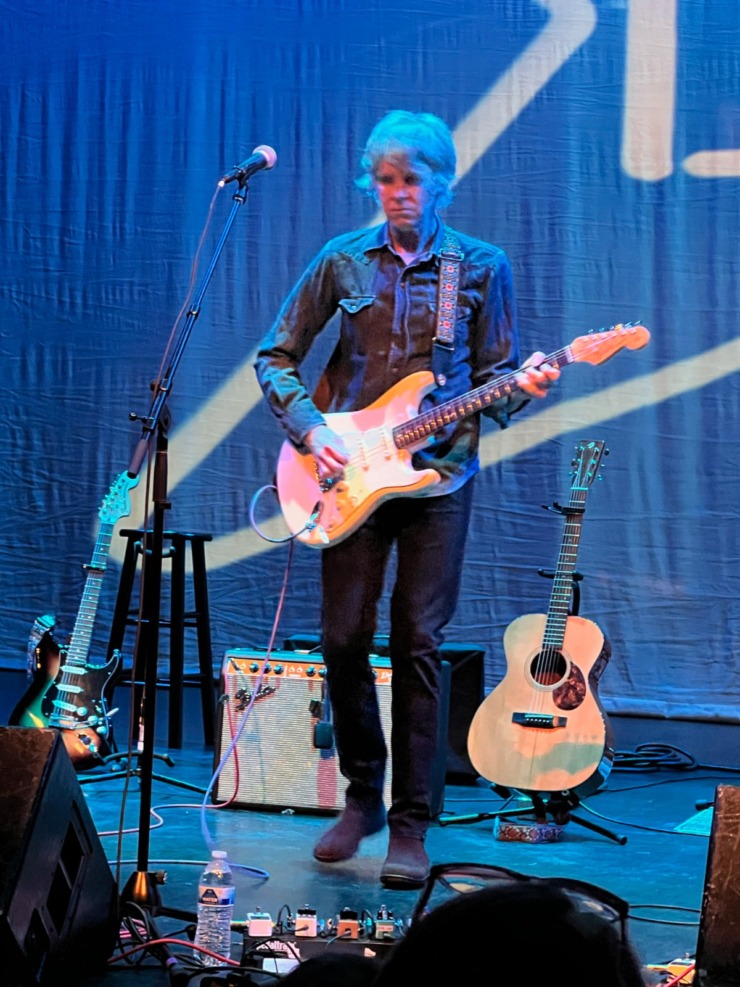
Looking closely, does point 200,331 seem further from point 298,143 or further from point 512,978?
point 512,978

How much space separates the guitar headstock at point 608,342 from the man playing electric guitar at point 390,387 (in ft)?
0.63

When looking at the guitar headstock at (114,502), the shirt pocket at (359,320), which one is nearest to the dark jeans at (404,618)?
the shirt pocket at (359,320)

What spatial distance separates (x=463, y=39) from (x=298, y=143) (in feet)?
3.06

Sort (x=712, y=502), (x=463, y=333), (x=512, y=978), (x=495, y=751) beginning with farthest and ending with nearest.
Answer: (x=712, y=502), (x=495, y=751), (x=463, y=333), (x=512, y=978)

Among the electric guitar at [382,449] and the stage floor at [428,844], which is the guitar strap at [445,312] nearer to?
the electric guitar at [382,449]

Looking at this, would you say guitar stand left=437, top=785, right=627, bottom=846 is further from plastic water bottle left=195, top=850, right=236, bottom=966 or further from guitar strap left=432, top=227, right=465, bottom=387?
plastic water bottle left=195, top=850, right=236, bottom=966

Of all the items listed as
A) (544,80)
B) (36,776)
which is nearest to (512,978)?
(36,776)

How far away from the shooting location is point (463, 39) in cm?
627

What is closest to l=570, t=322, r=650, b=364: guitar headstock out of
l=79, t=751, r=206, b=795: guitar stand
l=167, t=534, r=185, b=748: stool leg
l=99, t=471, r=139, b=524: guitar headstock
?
l=79, t=751, r=206, b=795: guitar stand

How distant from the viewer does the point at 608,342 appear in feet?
12.5

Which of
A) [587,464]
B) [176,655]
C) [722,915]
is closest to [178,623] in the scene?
[176,655]

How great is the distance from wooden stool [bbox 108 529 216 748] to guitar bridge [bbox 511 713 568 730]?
184 cm

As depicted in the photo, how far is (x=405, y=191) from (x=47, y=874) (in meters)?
2.08

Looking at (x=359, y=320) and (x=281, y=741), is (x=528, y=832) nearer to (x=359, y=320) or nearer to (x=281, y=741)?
(x=281, y=741)
